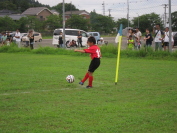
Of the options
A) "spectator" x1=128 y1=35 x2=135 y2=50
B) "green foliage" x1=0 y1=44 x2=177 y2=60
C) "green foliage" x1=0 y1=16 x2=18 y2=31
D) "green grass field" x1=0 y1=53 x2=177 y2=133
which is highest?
"green foliage" x1=0 y1=16 x2=18 y2=31

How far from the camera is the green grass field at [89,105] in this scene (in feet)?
17.7

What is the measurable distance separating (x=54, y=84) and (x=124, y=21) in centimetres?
1644

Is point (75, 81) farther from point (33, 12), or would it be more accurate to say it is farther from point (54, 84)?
point (33, 12)

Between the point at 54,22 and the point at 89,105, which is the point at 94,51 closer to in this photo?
the point at 89,105

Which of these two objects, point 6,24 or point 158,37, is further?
point 6,24

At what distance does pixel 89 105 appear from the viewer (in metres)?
6.96

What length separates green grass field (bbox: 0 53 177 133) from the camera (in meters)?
5.39

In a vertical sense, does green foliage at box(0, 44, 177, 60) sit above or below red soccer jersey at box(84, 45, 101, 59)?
below

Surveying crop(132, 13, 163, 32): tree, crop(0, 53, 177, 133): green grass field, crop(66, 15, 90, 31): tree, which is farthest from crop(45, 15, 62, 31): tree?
crop(0, 53, 177, 133): green grass field

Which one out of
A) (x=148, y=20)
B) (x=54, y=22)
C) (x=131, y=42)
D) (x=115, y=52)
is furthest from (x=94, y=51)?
(x=54, y=22)

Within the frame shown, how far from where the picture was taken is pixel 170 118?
19.3 feet

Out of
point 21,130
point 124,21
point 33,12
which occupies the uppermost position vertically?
point 33,12

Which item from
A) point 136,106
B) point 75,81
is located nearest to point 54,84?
point 75,81

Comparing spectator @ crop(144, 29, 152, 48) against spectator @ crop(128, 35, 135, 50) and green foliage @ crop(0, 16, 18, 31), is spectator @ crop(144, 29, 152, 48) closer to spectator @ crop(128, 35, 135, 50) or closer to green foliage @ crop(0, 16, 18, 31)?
spectator @ crop(128, 35, 135, 50)
